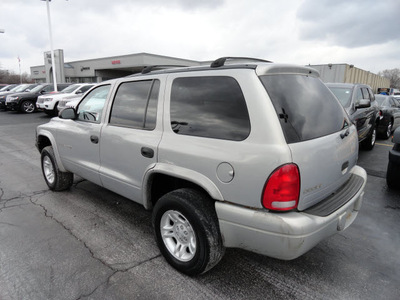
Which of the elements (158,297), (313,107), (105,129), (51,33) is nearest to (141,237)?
(158,297)

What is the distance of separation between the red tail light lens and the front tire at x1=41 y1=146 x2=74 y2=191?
347 cm

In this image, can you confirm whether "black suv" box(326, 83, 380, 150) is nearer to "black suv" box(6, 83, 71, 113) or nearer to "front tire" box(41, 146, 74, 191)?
"front tire" box(41, 146, 74, 191)

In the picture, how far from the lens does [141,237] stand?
3.11 meters

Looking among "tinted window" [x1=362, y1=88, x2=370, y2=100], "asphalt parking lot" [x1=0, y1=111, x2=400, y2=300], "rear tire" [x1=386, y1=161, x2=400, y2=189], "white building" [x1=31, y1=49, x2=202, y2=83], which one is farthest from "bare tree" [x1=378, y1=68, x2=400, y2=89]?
"asphalt parking lot" [x1=0, y1=111, x2=400, y2=300]

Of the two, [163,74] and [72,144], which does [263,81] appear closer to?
[163,74]

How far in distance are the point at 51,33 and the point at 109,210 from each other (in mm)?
23625

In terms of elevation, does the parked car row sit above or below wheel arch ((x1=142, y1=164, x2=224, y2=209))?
above

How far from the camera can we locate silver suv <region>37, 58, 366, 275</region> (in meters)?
1.96

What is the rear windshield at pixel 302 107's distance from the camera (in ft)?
6.76

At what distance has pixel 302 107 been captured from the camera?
2.26 meters

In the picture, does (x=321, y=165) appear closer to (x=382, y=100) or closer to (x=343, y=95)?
(x=343, y=95)

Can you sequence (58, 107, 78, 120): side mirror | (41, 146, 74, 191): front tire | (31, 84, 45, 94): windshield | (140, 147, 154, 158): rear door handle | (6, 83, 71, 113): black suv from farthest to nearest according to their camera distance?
(31, 84, 45, 94): windshield
(6, 83, 71, 113): black suv
(41, 146, 74, 191): front tire
(58, 107, 78, 120): side mirror
(140, 147, 154, 158): rear door handle

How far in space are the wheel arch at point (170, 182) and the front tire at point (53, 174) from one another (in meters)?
2.14

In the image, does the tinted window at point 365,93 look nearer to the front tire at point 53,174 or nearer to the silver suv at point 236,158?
the silver suv at point 236,158
